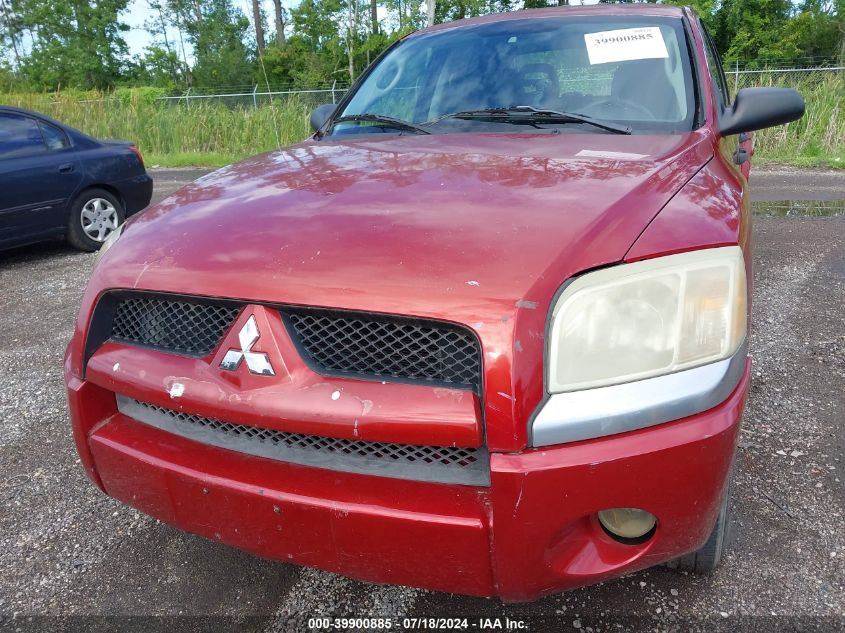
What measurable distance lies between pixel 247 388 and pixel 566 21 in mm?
2204

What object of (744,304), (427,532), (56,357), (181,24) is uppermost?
(181,24)

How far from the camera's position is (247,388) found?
1430 mm

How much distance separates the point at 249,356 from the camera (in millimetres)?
1438

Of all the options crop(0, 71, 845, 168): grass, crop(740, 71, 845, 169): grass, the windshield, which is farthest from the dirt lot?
crop(0, 71, 845, 168): grass

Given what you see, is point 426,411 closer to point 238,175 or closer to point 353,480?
point 353,480

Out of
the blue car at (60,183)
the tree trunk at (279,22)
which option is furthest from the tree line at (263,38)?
the blue car at (60,183)

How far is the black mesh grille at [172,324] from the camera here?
1554 millimetres

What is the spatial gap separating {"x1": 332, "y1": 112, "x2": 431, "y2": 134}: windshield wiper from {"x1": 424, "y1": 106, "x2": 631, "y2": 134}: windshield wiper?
0.22 feet

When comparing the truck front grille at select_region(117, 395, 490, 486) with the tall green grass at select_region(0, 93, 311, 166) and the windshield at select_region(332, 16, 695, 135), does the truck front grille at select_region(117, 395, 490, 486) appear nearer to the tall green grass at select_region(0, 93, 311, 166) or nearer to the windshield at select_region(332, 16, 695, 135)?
the windshield at select_region(332, 16, 695, 135)

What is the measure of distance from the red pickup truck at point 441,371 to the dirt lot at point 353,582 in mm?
212

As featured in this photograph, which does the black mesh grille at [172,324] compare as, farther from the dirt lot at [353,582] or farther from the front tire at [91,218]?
the front tire at [91,218]

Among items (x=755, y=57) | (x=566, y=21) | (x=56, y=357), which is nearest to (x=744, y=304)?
(x=566, y=21)

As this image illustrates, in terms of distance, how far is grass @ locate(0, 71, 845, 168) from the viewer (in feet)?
38.4

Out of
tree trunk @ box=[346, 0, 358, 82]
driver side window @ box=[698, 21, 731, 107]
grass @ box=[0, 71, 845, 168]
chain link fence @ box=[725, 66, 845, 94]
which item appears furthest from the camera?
tree trunk @ box=[346, 0, 358, 82]
